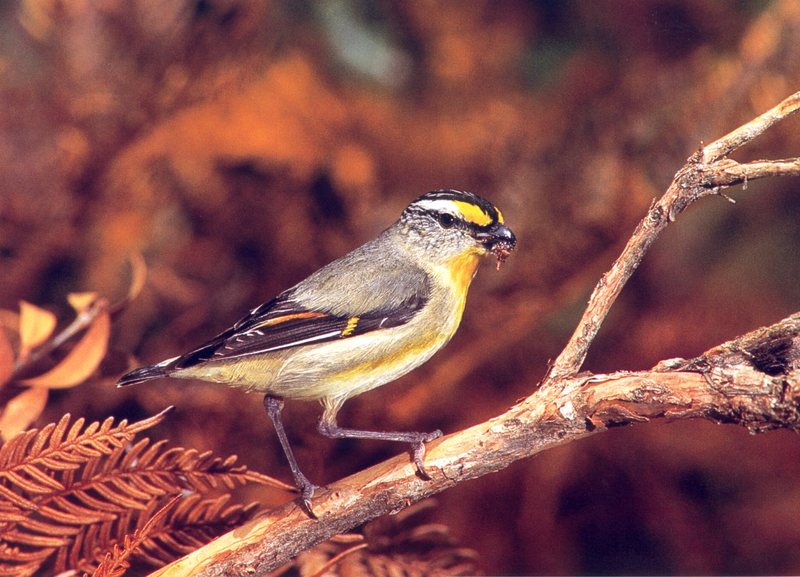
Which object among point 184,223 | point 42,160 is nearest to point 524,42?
point 184,223

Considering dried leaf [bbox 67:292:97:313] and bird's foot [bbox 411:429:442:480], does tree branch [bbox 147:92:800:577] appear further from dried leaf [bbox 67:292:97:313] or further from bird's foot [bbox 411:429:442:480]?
dried leaf [bbox 67:292:97:313]

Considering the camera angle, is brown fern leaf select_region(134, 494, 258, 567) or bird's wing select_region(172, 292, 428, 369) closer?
brown fern leaf select_region(134, 494, 258, 567)

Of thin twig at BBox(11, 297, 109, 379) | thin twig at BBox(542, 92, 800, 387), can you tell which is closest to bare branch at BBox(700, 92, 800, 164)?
thin twig at BBox(542, 92, 800, 387)

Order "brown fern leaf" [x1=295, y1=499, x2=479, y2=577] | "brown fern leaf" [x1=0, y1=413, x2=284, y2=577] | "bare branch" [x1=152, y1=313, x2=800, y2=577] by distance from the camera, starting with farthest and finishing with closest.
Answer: "brown fern leaf" [x1=295, y1=499, x2=479, y2=577], "brown fern leaf" [x1=0, y1=413, x2=284, y2=577], "bare branch" [x1=152, y1=313, x2=800, y2=577]

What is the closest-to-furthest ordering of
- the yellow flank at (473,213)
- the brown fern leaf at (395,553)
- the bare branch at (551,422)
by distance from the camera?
the bare branch at (551,422), the brown fern leaf at (395,553), the yellow flank at (473,213)

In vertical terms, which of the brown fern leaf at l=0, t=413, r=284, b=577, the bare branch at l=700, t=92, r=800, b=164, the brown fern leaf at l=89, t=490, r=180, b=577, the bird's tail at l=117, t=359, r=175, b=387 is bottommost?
the brown fern leaf at l=89, t=490, r=180, b=577

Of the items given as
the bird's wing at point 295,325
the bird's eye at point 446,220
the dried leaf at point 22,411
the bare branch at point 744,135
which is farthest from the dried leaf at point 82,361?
the bare branch at point 744,135

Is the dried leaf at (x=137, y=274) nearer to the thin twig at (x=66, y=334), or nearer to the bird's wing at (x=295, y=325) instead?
the thin twig at (x=66, y=334)

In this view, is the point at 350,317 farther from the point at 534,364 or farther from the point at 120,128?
the point at 120,128
